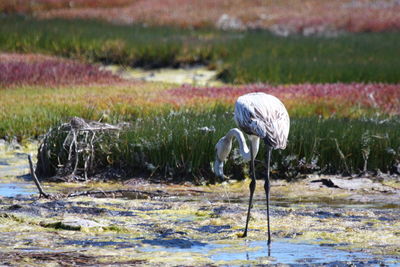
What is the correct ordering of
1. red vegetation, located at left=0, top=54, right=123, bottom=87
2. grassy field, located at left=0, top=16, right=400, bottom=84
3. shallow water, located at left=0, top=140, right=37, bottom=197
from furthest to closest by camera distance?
1. grassy field, located at left=0, top=16, right=400, bottom=84
2. red vegetation, located at left=0, top=54, right=123, bottom=87
3. shallow water, located at left=0, top=140, right=37, bottom=197

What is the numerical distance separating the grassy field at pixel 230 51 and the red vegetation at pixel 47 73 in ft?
10.6

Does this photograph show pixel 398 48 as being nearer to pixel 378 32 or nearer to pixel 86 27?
pixel 378 32

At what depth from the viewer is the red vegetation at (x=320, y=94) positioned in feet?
48.6

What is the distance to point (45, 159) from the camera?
10.2m

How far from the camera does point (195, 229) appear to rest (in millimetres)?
7148

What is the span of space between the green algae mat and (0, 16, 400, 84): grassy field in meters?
10.3

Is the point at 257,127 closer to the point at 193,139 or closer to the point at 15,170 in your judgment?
the point at 193,139

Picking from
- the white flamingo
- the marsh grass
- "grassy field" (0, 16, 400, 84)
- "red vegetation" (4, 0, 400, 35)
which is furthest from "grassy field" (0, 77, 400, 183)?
"red vegetation" (4, 0, 400, 35)

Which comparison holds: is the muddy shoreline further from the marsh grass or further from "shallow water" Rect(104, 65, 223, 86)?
"shallow water" Rect(104, 65, 223, 86)

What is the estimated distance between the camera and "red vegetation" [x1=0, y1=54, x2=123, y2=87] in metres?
16.7

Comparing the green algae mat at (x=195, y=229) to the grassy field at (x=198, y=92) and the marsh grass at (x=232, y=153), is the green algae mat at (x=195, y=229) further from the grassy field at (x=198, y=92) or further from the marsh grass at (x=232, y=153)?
the grassy field at (x=198, y=92)

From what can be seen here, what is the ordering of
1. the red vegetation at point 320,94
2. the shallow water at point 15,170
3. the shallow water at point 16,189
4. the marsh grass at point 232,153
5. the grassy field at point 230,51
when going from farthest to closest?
the grassy field at point 230,51, the red vegetation at point 320,94, the marsh grass at point 232,153, the shallow water at point 15,170, the shallow water at point 16,189

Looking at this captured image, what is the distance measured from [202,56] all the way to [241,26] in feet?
25.4

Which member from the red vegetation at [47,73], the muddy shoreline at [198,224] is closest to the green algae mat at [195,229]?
Answer: the muddy shoreline at [198,224]
